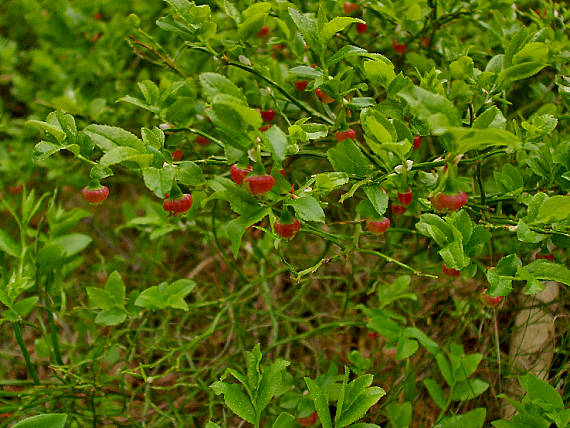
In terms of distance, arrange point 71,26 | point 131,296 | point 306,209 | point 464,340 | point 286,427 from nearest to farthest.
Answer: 1. point 306,209
2. point 286,427
3. point 131,296
4. point 464,340
5. point 71,26

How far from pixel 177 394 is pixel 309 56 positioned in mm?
962

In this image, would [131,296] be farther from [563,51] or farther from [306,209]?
[563,51]

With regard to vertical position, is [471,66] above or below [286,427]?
above

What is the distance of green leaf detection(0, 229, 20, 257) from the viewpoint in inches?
43.7

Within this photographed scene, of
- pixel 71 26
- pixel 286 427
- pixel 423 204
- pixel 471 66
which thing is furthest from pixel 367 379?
pixel 71 26

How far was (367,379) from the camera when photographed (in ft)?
2.50

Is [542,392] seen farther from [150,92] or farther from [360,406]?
[150,92]

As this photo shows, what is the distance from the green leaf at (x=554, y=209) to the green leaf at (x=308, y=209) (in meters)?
0.33

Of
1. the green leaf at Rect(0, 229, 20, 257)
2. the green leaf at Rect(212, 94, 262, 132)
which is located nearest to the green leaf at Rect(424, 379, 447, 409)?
the green leaf at Rect(212, 94, 262, 132)

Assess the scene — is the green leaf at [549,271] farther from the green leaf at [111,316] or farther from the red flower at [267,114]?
the green leaf at [111,316]

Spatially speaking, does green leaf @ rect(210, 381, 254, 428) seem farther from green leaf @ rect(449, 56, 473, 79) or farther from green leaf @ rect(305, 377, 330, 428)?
green leaf @ rect(449, 56, 473, 79)

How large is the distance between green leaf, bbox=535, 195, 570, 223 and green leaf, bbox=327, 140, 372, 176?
0.25m

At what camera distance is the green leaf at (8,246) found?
1.11 metres

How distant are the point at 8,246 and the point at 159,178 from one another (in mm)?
686
